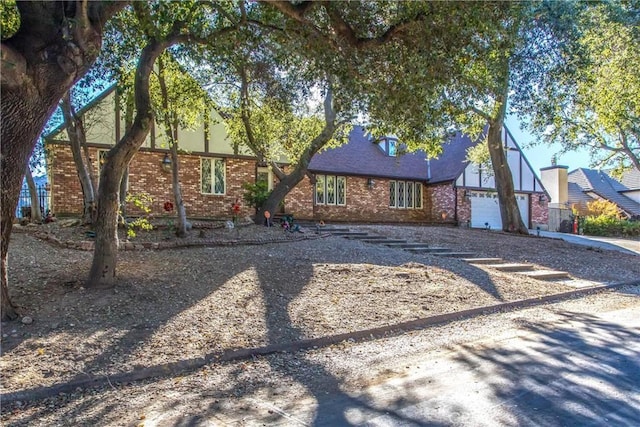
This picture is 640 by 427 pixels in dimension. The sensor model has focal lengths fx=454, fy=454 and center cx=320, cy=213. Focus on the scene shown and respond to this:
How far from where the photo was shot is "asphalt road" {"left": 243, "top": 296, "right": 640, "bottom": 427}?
3463mm

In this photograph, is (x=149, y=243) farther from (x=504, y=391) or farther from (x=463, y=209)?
(x=463, y=209)

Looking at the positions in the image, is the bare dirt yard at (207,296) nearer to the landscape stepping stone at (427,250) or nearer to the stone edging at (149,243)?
the stone edging at (149,243)

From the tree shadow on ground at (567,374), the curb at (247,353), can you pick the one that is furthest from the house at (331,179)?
the tree shadow on ground at (567,374)

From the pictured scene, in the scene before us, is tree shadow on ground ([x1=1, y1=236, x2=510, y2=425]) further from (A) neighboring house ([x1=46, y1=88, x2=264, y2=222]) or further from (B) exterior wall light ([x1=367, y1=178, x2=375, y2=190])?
(B) exterior wall light ([x1=367, y1=178, x2=375, y2=190])

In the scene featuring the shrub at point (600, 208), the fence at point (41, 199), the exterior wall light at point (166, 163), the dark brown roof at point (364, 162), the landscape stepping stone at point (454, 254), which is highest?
the dark brown roof at point (364, 162)

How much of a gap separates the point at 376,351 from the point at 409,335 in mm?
908

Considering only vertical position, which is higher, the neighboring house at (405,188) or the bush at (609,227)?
the neighboring house at (405,188)

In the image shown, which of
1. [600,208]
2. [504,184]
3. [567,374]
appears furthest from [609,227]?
[567,374]

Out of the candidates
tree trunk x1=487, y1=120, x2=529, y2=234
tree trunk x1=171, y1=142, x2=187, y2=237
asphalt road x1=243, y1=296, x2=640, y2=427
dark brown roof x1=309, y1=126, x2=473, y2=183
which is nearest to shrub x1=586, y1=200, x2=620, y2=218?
dark brown roof x1=309, y1=126, x2=473, y2=183

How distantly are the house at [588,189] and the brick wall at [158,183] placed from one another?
24.1 metres

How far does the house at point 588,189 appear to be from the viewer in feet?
107

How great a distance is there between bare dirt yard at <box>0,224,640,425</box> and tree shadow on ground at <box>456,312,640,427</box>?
172 cm

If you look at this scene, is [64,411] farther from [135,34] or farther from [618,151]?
[618,151]

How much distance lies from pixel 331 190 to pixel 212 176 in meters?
5.89
